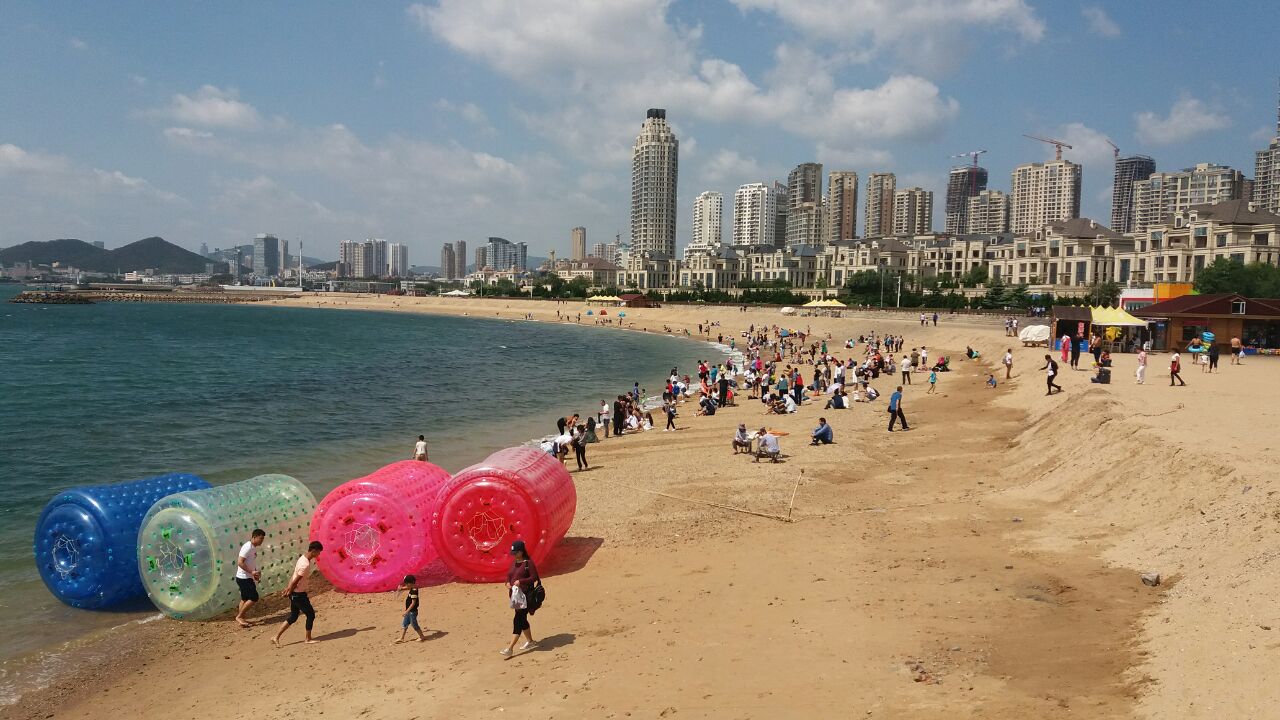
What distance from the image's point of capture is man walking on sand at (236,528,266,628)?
1027 centimetres

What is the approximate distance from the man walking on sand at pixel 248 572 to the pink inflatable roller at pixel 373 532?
0.99m

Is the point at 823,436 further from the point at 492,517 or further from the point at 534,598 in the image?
the point at 534,598

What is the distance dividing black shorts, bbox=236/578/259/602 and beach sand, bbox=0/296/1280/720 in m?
0.52

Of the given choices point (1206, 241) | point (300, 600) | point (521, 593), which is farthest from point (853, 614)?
point (1206, 241)

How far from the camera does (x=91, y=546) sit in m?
10.9

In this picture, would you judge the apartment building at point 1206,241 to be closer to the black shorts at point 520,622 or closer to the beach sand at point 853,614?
the beach sand at point 853,614

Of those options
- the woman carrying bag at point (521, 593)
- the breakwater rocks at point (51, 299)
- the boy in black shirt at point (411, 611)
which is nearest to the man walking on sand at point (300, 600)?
the boy in black shirt at point (411, 611)

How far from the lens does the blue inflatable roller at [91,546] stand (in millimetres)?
10859

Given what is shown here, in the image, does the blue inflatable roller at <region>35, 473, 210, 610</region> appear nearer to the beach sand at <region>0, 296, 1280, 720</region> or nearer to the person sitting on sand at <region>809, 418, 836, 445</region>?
the beach sand at <region>0, 296, 1280, 720</region>

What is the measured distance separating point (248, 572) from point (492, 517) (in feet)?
10.8

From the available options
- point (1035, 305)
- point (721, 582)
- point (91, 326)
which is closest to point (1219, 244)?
point (1035, 305)

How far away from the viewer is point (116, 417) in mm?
28875

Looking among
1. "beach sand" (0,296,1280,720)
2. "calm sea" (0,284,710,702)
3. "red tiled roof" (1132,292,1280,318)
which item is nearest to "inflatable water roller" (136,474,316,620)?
"beach sand" (0,296,1280,720)

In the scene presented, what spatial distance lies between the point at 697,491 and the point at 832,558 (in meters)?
5.15
